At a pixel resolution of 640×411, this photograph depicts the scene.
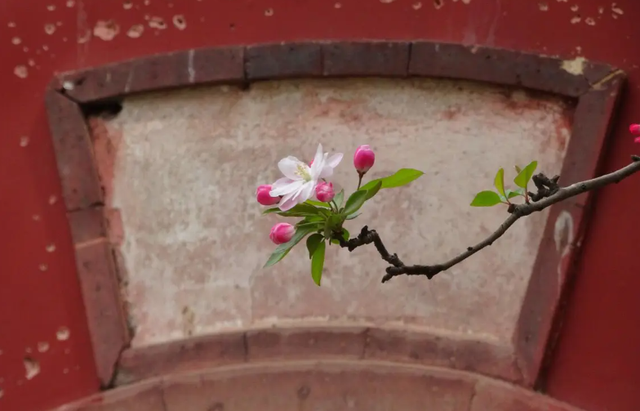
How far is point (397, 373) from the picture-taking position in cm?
144

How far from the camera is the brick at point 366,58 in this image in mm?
1536

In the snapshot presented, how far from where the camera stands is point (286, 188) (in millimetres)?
735

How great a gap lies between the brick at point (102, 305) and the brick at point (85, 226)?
2cm

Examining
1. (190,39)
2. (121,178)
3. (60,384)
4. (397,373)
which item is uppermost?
(190,39)

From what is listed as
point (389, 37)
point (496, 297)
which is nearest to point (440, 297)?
point (496, 297)

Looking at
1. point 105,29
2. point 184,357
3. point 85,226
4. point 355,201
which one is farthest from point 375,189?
point 105,29

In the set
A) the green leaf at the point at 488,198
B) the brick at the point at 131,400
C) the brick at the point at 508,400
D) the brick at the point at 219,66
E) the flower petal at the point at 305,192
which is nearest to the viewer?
the flower petal at the point at 305,192

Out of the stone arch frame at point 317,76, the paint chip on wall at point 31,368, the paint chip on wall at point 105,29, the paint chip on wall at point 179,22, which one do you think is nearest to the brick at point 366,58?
the stone arch frame at point 317,76

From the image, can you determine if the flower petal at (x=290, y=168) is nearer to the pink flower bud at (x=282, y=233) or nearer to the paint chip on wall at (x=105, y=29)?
the pink flower bud at (x=282, y=233)

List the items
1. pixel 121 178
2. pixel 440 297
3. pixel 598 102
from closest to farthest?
1. pixel 598 102
2. pixel 440 297
3. pixel 121 178

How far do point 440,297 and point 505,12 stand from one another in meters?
0.76

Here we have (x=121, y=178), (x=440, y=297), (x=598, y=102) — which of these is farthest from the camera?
(x=121, y=178)

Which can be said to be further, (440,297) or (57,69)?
(57,69)

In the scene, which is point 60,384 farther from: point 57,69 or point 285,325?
point 57,69
